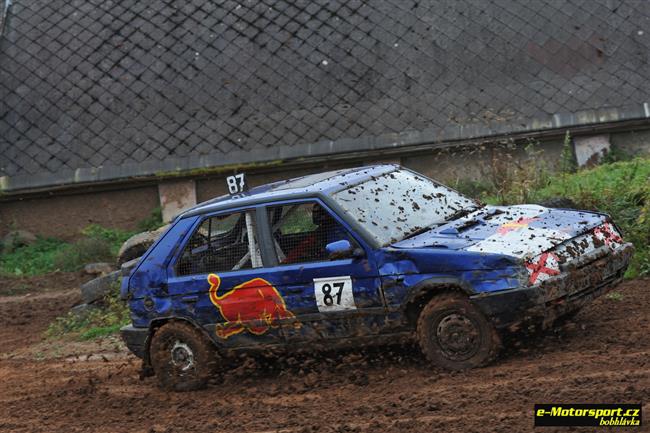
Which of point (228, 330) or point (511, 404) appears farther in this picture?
point (228, 330)

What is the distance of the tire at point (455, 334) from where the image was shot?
7.14 metres

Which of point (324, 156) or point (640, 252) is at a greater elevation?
point (324, 156)

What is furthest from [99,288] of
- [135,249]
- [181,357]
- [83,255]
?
[181,357]

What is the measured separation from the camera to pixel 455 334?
7.22 m

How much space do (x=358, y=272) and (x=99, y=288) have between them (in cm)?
646

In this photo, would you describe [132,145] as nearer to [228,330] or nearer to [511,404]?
[228,330]

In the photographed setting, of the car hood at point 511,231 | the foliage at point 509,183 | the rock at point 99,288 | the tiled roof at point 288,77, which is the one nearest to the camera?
the car hood at point 511,231

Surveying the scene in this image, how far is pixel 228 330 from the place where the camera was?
26.7 ft

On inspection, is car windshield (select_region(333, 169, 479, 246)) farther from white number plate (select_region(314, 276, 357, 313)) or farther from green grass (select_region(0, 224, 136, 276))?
green grass (select_region(0, 224, 136, 276))

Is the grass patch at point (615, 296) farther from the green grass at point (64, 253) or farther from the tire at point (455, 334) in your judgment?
the green grass at point (64, 253)

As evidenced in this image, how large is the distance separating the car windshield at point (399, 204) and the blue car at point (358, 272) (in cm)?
1

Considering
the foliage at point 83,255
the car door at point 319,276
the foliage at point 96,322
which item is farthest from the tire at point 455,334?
the foliage at point 83,255

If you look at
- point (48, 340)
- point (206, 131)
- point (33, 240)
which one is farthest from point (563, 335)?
point (33, 240)

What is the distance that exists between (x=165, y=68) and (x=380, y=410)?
14176mm
